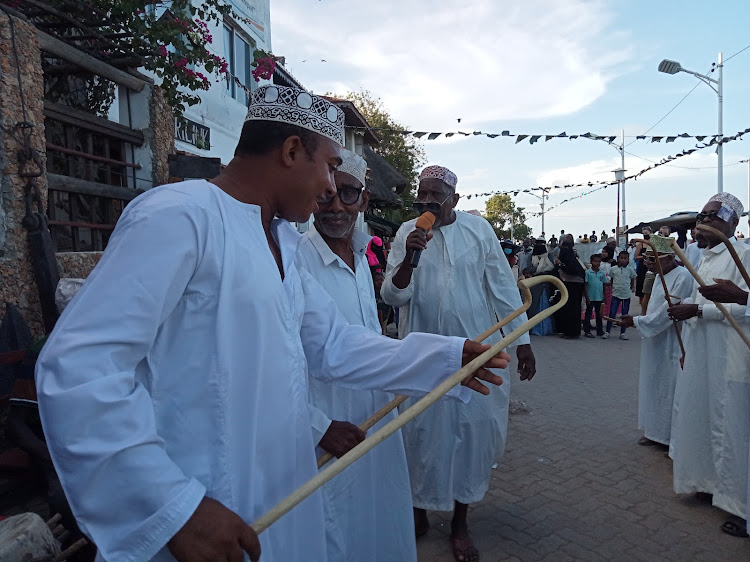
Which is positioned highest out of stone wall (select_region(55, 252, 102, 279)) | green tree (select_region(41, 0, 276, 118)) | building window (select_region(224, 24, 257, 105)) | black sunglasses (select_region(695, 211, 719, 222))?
building window (select_region(224, 24, 257, 105))

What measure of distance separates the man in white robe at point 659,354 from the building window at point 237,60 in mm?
7500

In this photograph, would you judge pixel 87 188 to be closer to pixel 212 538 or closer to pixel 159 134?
pixel 159 134

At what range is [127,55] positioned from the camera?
580 centimetres

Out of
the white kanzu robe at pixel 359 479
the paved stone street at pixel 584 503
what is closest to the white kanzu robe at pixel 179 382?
the white kanzu robe at pixel 359 479

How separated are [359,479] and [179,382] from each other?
1517 mm

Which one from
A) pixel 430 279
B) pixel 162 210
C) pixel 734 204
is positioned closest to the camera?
pixel 162 210

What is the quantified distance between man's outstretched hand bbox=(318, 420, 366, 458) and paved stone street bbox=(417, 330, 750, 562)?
169 centimetres

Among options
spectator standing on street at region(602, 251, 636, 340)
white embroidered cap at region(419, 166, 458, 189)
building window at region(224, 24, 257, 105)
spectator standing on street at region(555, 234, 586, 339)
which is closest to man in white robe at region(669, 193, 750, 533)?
white embroidered cap at region(419, 166, 458, 189)

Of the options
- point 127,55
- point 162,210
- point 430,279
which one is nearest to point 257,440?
point 162,210

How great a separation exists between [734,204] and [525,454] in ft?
8.89

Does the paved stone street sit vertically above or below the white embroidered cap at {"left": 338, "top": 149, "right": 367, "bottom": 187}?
below

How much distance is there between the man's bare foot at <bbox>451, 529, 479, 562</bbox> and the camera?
336cm

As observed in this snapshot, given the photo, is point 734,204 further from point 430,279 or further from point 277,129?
point 277,129

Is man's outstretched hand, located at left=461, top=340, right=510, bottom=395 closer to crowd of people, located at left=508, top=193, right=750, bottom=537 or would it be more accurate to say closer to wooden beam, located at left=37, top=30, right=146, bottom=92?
crowd of people, located at left=508, top=193, right=750, bottom=537
